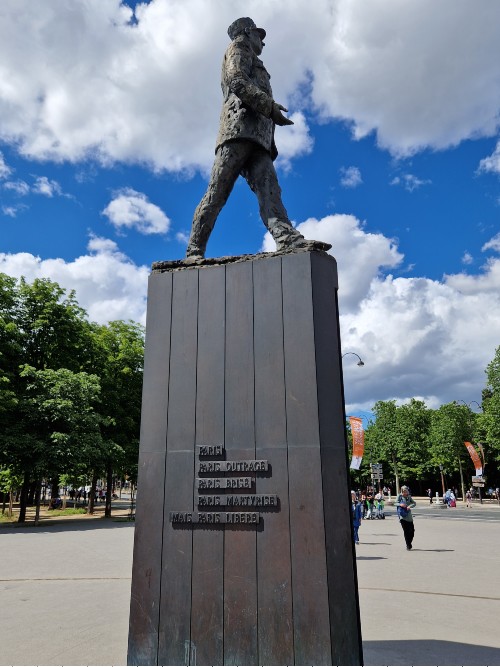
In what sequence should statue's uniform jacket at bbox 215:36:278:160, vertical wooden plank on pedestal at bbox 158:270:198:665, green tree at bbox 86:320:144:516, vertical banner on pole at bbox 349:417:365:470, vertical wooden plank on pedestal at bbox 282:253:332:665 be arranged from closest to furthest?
vertical wooden plank on pedestal at bbox 282:253:332:665
vertical wooden plank on pedestal at bbox 158:270:198:665
statue's uniform jacket at bbox 215:36:278:160
vertical banner on pole at bbox 349:417:365:470
green tree at bbox 86:320:144:516

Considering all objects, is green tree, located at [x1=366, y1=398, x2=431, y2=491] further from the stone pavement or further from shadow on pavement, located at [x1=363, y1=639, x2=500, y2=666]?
shadow on pavement, located at [x1=363, y1=639, x2=500, y2=666]

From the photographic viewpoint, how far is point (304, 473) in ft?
13.9

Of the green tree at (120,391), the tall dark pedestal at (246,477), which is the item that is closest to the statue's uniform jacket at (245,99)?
the tall dark pedestal at (246,477)

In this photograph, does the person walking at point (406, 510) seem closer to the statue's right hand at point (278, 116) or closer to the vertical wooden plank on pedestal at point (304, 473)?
the vertical wooden plank on pedestal at point (304, 473)

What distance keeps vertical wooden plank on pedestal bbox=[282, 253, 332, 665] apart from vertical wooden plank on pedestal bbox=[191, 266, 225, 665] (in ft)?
2.05

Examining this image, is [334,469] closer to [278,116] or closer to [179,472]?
[179,472]

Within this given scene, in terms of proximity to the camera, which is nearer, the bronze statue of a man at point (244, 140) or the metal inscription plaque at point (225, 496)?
the metal inscription plaque at point (225, 496)

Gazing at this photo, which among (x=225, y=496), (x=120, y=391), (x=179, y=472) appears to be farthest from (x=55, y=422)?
(x=225, y=496)

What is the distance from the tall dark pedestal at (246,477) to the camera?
13.2 ft

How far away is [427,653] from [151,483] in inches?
142

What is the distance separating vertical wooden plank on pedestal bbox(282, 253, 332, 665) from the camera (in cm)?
388

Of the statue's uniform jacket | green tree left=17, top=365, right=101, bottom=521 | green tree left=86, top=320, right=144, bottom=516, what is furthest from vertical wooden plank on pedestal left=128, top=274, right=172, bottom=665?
green tree left=86, top=320, right=144, bottom=516

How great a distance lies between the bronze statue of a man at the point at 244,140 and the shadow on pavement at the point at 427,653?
15.0 ft

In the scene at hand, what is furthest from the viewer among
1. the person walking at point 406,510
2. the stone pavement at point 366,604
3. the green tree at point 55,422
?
the green tree at point 55,422
